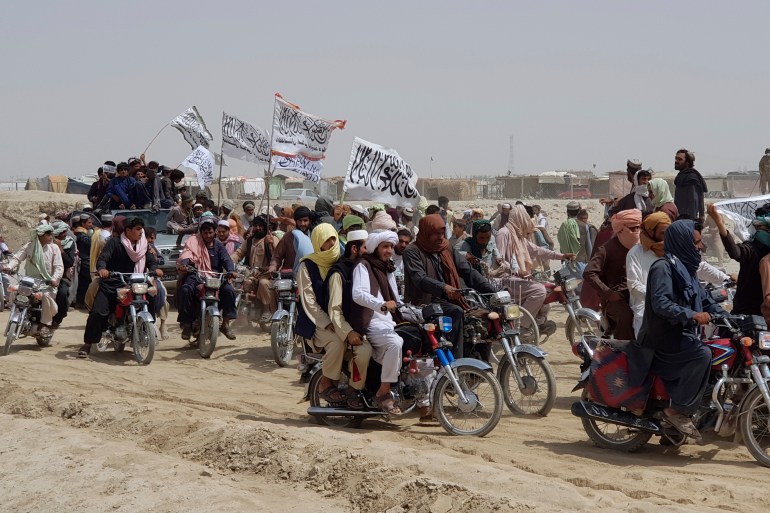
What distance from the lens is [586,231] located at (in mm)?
18641

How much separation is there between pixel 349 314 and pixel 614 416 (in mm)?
2285

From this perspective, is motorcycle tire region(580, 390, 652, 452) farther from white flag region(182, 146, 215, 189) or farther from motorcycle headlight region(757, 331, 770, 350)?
white flag region(182, 146, 215, 189)

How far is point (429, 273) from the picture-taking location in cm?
985

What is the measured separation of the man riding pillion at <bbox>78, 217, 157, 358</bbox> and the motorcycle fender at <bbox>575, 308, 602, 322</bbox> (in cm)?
510

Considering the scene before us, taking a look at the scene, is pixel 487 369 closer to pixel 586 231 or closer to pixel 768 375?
pixel 768 375

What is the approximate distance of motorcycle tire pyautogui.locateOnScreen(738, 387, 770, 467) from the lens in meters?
7.48

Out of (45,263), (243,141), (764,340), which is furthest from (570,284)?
(243,141)

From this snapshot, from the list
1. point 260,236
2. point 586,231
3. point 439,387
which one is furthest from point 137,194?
point 439,387

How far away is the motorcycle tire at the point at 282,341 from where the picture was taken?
13.1 m

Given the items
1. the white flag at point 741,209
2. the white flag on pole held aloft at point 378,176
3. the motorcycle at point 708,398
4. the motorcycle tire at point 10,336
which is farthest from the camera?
the white flag on pole held aloft at point 378,176

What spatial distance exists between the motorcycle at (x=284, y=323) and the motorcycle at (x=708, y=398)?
5.22 metres

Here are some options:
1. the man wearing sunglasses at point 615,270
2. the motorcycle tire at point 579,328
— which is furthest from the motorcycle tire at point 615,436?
the motorcycle tire at point 579,328

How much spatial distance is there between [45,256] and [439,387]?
7.79 metres

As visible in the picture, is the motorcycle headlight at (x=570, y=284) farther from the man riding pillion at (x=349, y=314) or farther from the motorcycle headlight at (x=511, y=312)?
the man riding pillion at (x=349, y=314)
